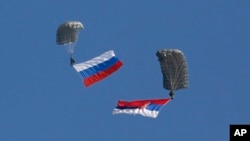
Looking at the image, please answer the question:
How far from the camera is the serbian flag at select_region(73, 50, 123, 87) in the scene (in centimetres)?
9800

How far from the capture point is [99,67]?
324 feet

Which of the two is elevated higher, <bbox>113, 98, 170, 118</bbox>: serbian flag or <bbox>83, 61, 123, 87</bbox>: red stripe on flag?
<bbox>83, 61, 123, 87</bbox>: red stripe on flag

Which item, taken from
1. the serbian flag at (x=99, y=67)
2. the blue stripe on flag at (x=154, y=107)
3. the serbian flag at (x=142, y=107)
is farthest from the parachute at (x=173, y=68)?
the serbian flag at (x=99, y=67)

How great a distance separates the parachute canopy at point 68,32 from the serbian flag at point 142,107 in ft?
22.0

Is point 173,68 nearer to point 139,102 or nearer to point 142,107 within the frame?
point 142,107

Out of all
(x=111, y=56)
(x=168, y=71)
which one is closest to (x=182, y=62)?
(x=168, y=71)

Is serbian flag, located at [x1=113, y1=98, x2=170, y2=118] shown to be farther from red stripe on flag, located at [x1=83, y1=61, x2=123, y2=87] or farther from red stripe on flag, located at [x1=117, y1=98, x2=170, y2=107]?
red stripe on flag, located at [x1=83, y1=61, x2=123, y2=87]

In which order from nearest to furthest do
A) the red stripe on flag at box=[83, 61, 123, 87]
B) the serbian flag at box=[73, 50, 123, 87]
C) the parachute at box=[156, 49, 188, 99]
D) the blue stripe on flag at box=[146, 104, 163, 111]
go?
the parachute at box=[156, 49, 188, 99] < the blue stripe on flag at box=[146, 104, 163, 111] < the red stripe on flag at box=[83, 61, 123, 87] < the serbian flag at box=[73, 50, 123, 87]

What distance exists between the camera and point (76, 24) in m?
97.1

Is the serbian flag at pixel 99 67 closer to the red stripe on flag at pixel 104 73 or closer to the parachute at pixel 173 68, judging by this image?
the red stripe on flag at pixel 104 73

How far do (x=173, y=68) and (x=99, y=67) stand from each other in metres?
8.68

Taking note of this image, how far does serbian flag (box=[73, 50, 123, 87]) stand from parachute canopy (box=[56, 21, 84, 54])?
6.91 ft

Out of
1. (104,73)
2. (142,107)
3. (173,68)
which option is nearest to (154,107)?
(142,107)

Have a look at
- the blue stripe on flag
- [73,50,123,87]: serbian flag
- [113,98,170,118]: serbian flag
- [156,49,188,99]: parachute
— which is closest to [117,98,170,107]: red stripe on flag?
[113,98,170,118]: serbian flag
